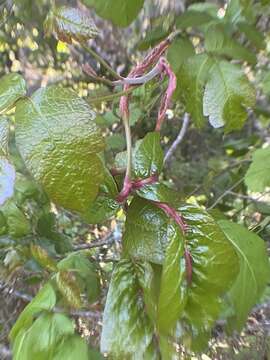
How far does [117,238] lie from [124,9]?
0.57 m

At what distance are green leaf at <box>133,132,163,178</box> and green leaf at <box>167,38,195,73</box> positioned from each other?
0.86 ft

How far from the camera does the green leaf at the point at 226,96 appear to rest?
0.63 meters

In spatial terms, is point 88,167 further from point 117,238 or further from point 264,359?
point 117,238

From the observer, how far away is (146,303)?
413 millimetres

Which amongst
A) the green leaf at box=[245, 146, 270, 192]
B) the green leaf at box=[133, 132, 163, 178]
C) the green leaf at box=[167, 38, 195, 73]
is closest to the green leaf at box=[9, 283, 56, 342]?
the green leaf at box=[133, 132, 163, 178]

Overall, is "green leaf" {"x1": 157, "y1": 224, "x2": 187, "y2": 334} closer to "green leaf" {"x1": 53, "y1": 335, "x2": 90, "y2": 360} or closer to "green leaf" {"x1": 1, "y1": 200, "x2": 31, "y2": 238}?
"green leaf" {"x1": 53, "y1": 335, "x2": 90, "y2": 360}

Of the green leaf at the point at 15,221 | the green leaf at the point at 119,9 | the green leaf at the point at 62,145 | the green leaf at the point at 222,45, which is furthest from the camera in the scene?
the green leaf at the point at 15,221

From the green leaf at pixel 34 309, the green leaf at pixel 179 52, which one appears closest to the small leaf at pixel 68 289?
the green leaf at pixel 34 309

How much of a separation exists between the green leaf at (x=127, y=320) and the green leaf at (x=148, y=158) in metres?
0.08

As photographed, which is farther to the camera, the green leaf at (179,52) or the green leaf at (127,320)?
the green leaf at (179,52)

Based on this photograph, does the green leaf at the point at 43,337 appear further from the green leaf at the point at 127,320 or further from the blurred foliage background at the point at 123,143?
the blurred foliage background at the point at 123,143

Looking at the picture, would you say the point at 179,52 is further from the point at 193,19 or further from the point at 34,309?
the point at 34,309

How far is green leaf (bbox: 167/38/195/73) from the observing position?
0.75m

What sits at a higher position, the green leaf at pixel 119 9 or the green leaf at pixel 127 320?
the green leaf at pixel 119 9
